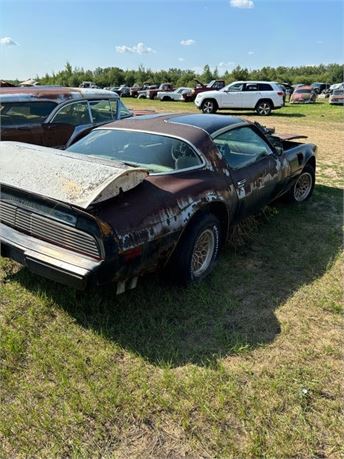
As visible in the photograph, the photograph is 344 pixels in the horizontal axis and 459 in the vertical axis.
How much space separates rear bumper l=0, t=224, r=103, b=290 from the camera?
2.58 metres

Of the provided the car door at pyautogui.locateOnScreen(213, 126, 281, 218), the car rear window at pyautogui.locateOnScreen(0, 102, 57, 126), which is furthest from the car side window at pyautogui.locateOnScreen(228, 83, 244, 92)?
the car door at pyautogui.locateOnScreen(213, 126, 281, 218)

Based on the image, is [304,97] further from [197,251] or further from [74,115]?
[197,251]

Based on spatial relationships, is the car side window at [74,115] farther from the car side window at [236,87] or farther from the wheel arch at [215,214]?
the car side window at [236,87]

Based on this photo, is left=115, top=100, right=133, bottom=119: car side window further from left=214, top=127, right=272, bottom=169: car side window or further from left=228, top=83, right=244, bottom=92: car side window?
left=228, top=83, right=244, bottom=92: car side window

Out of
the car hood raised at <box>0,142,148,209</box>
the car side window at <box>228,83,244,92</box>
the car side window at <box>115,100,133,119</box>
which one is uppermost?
the car side window at <box>228,83,244,92</box>

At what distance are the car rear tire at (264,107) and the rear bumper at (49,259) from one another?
19.3 meters

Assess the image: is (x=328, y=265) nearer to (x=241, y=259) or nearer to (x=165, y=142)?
(x=241, y=259)

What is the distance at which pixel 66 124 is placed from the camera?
7.01 meters

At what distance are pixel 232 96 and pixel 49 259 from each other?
19631mm

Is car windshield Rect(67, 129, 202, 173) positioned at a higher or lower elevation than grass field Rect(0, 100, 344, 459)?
higher

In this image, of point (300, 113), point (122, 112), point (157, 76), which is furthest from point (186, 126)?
point (157, 76)

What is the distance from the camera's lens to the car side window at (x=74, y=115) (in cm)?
693

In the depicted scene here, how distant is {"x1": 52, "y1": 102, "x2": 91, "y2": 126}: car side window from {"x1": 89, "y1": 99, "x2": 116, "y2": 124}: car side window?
0.46 ft

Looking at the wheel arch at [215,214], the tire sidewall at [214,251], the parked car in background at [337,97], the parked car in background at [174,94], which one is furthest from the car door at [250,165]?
the parked car in background at [174,94]
